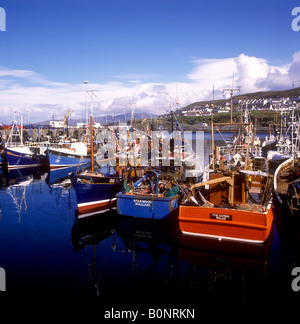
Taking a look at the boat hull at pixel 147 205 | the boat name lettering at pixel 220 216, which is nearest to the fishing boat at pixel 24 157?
the boat hull at pixel 147 205

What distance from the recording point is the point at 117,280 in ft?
41.5

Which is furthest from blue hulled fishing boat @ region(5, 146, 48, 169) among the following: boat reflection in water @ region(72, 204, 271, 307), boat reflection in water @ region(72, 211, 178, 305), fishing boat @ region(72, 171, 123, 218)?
boat reflection in water @ region(72, 204, 271, 307)

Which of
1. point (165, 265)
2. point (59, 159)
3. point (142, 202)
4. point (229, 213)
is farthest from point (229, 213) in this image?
point (59, 159)

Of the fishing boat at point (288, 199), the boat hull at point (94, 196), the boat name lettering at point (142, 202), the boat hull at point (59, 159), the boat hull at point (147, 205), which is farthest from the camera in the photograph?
the boat hull at point (59, 159)

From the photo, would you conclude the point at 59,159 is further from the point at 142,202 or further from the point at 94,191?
the point at 142,202

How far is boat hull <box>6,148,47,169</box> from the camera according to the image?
49.6m

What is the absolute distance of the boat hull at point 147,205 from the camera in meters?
18.5

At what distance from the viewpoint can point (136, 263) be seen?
1438 centimetres

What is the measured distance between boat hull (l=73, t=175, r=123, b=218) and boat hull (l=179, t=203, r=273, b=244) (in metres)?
7.93

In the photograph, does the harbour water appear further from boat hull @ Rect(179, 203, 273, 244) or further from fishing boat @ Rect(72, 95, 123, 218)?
fishing boat @ Rect(72, 95, 123, 218)

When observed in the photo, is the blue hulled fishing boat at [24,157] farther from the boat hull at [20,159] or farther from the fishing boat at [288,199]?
the fishing boat at [288,199]

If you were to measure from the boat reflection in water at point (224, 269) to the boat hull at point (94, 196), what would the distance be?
7668 mm

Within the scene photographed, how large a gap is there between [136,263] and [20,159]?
140ft
